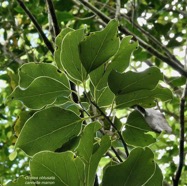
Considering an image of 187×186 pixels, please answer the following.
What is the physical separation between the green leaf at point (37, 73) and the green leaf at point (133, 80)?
117 millimetres

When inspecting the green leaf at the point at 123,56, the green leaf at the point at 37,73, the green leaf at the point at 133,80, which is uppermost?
the green leaf at the point at 37,73

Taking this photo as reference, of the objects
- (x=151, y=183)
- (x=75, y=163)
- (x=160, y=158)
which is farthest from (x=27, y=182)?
(x=160, y=158)

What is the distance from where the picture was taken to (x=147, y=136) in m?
0.94

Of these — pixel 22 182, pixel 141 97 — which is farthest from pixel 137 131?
pixel 22 182

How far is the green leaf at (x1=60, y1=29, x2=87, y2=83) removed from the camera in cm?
78

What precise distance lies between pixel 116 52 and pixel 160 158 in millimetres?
1316

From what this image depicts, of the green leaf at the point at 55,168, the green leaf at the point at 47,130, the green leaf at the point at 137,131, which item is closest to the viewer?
the green leaf at the point at 55,168

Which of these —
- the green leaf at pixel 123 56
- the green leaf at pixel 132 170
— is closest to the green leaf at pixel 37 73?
the green leaf at pixel 123 56

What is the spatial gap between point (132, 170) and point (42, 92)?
0.26 meters

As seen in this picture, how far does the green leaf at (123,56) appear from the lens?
0.85 metres

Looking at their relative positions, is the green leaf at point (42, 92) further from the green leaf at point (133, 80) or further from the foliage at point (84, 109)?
the green leaf at point (133, 80)

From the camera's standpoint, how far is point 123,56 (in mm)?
851

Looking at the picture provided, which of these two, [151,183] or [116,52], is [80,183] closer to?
[151,183]

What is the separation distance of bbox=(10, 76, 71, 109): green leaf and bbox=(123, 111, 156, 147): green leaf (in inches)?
6.6
